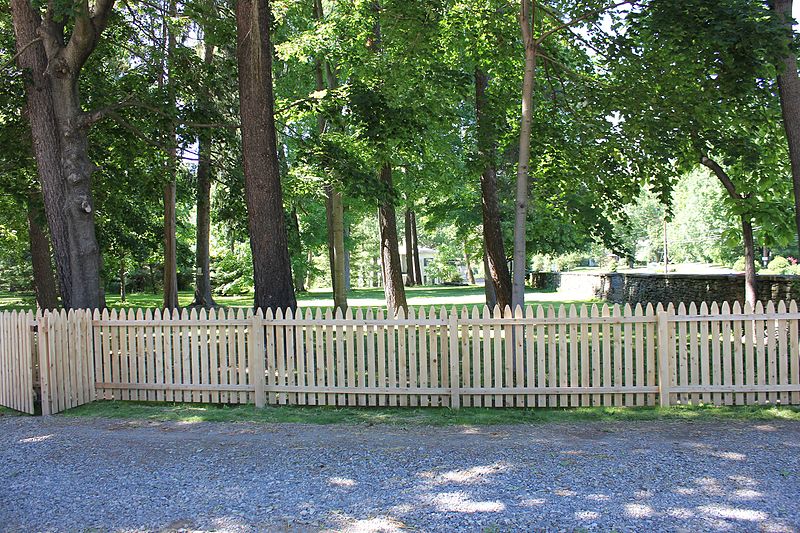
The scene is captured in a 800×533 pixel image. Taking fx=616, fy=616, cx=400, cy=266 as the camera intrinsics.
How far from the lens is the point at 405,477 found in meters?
5.07

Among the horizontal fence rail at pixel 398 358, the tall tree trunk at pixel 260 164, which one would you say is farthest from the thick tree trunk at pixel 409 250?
the horizontal fence rail at pixel 398 358

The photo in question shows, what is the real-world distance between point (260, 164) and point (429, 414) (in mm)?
4387

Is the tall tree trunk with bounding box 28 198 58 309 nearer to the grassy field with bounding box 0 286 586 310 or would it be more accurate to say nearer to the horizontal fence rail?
the grassy field with bounding box 0 286 586 310

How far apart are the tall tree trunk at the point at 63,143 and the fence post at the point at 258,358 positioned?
142 inches

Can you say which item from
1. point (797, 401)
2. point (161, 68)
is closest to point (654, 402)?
point (797, 401)

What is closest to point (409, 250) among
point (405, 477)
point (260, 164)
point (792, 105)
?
point (260, 164)

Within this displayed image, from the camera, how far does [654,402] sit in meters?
7.55

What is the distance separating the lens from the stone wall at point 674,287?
43.6 feet

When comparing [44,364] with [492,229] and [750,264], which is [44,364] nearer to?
[492,229]

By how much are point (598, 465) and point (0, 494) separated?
4.91 meters

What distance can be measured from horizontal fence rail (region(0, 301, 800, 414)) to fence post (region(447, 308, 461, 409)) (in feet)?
0.05

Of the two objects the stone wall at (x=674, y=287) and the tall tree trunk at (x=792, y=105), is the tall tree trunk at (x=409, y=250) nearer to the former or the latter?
the stone wall at (x=674, y=287)

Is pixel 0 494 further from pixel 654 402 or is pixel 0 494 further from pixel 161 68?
pixel 161 68

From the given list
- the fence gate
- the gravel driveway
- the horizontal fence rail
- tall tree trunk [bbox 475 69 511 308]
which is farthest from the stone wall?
the fence gate
